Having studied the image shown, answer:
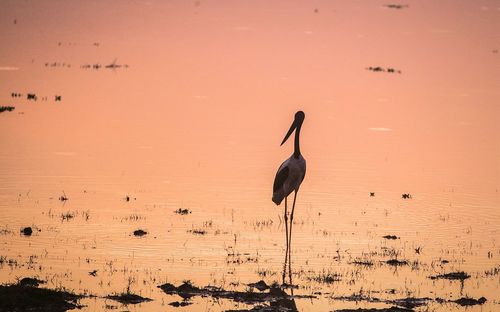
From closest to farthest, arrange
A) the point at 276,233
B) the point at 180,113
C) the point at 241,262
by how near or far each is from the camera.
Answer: the point at 241,262 → the point at 276,233 → the point at 180,113

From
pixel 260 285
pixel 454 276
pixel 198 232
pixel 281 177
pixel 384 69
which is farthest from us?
pixel 384 69

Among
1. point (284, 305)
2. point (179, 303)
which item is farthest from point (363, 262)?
point (179, 303)

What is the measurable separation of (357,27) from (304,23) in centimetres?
296

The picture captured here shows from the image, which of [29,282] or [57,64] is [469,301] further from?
[57,64]

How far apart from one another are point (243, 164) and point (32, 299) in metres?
10.5

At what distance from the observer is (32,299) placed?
1173 centimetres

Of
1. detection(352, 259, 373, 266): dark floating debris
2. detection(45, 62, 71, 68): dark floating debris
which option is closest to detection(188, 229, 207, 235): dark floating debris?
detection(352, 259, 373, 266): dark floating debris

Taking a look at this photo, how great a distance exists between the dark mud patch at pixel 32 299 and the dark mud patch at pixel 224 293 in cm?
116

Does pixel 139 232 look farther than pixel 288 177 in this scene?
No

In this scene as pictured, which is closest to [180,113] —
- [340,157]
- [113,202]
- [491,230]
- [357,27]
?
[340,157]

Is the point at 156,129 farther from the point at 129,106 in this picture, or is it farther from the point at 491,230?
the point at 491,230

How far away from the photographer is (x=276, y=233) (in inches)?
661

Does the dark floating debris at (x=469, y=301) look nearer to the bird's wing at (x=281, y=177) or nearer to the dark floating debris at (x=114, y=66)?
the bird's wing at (x=281, y=177)

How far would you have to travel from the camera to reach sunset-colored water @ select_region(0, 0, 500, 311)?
46.5 ft
